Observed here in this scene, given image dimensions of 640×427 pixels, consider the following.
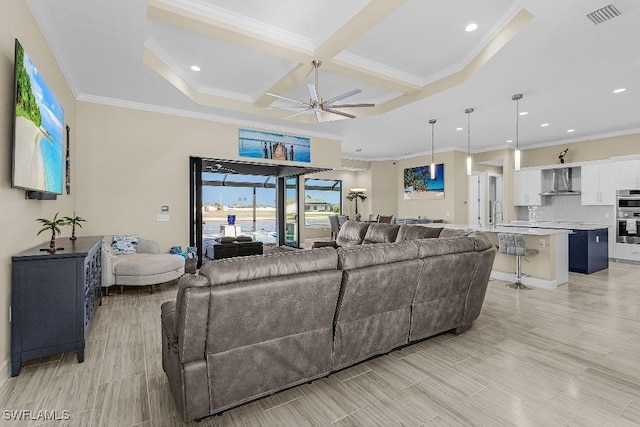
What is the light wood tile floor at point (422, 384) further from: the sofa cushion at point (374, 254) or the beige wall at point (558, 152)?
the beige wall at point (558, 152)

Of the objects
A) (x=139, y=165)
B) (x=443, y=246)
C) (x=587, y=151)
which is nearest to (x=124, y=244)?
(x=139, y=165)

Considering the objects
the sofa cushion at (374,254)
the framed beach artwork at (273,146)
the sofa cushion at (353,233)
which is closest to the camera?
the sofa cushion at (374,254)

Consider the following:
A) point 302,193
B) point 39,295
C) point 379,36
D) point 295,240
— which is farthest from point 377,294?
point 302,193

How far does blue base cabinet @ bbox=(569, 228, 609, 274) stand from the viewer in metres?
6.04

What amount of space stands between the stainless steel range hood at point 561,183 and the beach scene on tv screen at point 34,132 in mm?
10157

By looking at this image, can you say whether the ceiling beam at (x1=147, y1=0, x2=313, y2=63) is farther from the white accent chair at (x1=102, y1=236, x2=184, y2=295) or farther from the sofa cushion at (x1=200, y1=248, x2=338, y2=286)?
the white accent chair at (x1=102, y1=236, x2=184, y2=295)

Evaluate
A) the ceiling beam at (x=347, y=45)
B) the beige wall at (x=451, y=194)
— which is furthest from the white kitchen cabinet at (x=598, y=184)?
the ceiling beam at (x=347, y=45)

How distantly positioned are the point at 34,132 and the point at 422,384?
144 inches

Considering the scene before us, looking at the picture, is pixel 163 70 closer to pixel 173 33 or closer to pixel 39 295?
pixel 173 33

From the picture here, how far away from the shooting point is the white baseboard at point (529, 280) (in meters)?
5.08

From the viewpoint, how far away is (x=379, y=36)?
3.88 metres

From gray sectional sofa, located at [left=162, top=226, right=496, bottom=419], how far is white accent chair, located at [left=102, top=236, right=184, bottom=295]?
269 centimetres

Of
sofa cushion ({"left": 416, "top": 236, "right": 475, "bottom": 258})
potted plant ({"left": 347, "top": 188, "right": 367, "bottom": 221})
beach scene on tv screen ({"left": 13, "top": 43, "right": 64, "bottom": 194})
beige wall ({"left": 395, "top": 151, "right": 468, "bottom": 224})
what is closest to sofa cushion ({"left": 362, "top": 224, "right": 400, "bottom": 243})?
sofa cushion ({"left": 416, "top": 236, "right": 475, "bottom": 258})

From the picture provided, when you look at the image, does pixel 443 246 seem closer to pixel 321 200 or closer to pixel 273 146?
pixel 273 146
